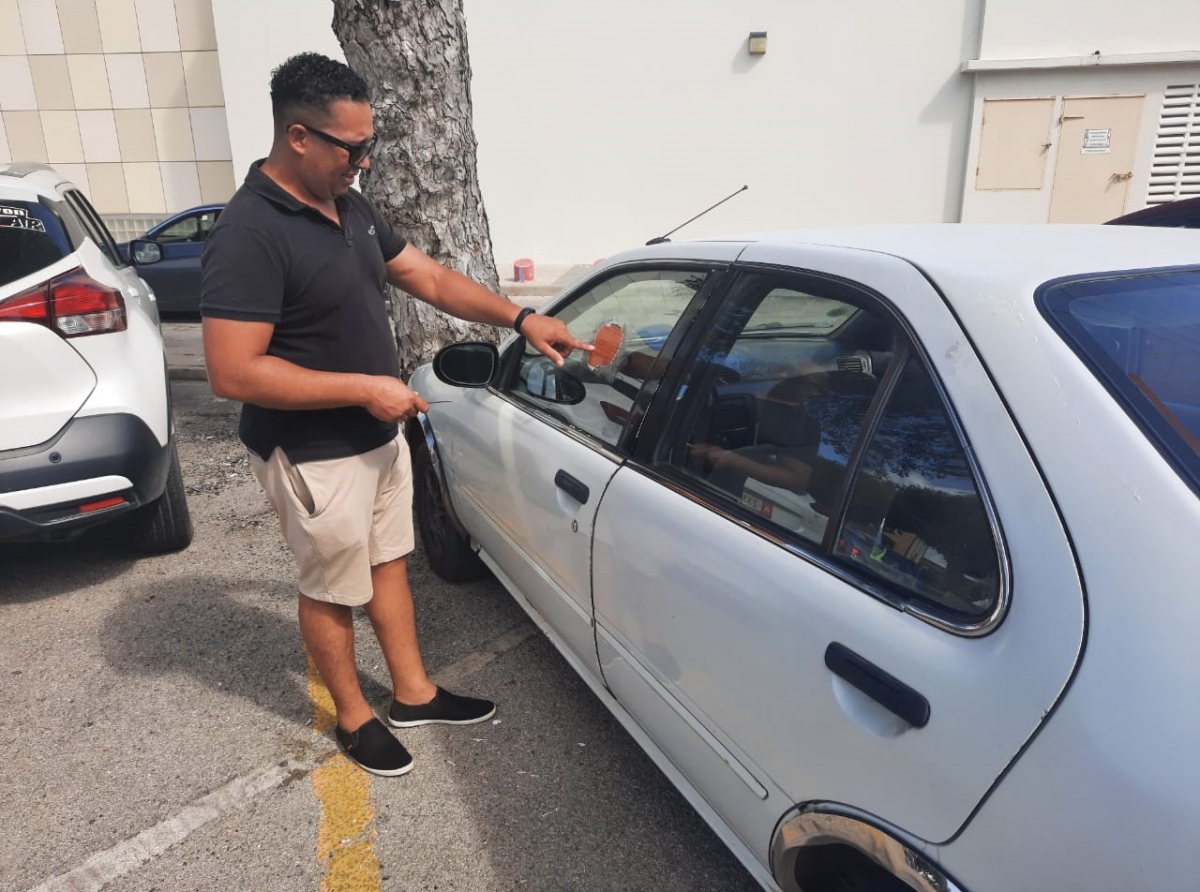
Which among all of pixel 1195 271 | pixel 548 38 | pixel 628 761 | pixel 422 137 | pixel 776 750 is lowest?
pixel 628 761

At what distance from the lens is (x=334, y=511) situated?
2.44 metres

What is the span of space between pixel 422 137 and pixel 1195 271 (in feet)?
13.5

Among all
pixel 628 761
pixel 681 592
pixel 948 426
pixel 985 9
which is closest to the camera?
pixel 948 426

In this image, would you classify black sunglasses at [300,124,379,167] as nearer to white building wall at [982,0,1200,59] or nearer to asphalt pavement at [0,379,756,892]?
asphalt pavement at [0,379,756,892]

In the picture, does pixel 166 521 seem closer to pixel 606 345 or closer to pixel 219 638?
pixel 219 638

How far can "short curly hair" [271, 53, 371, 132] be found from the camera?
2.19 m

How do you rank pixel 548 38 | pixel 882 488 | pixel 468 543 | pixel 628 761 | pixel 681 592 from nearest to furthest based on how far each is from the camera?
pixel 882 488 → pixel 681 592 → pixel 628 761 → pixel 468 543 → pixel 548 38

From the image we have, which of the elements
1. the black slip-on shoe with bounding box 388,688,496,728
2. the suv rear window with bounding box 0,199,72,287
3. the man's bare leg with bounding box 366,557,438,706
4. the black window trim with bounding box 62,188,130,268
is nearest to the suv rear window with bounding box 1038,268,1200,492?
the man's bare leg with bounding box 366,557,438,706

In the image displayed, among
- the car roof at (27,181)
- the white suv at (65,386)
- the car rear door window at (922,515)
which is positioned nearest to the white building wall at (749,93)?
the car roof at (27,181)

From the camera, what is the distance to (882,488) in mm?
1532

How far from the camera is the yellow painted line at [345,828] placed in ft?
7.30

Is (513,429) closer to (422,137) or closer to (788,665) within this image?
(788,665)

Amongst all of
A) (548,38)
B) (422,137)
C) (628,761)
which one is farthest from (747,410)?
(548,38)

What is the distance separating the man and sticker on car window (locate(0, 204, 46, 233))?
5.30ft
